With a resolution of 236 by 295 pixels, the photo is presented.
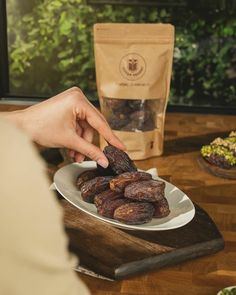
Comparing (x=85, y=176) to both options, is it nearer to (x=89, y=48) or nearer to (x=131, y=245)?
(x=131, y=245)

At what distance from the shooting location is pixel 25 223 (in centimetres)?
48

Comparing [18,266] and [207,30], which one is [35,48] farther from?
[18,266]

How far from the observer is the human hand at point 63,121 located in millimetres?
1279

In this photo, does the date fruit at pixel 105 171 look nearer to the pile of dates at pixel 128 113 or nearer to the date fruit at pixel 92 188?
the date fruit at pixel 92 188

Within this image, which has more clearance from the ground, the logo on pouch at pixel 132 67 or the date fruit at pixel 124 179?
the logo on pouch at pixel 132 67

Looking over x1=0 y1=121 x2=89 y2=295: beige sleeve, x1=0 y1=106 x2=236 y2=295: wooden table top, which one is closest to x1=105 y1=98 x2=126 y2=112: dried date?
x1=0 y1=106 x2=236 y2=295: wooden table top

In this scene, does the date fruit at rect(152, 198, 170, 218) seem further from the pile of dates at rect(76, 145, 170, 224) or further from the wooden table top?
the wooden table top

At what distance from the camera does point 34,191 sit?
486 millimetres

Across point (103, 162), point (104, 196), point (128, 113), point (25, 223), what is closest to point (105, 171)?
point (103, 162)

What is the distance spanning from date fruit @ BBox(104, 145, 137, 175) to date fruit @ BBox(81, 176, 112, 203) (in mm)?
48

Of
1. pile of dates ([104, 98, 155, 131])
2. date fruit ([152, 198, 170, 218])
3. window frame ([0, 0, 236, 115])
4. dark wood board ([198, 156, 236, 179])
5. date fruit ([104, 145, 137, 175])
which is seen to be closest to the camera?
date fruit ([152, 198, 170, 218])

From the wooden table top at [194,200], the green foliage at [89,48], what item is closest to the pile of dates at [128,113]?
the wooden table top at [194,200]

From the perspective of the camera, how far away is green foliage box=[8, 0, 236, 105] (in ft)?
7.32

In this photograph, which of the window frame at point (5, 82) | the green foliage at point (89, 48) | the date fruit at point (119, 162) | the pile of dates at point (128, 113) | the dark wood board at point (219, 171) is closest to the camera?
the date fruit at point (119, 162)
